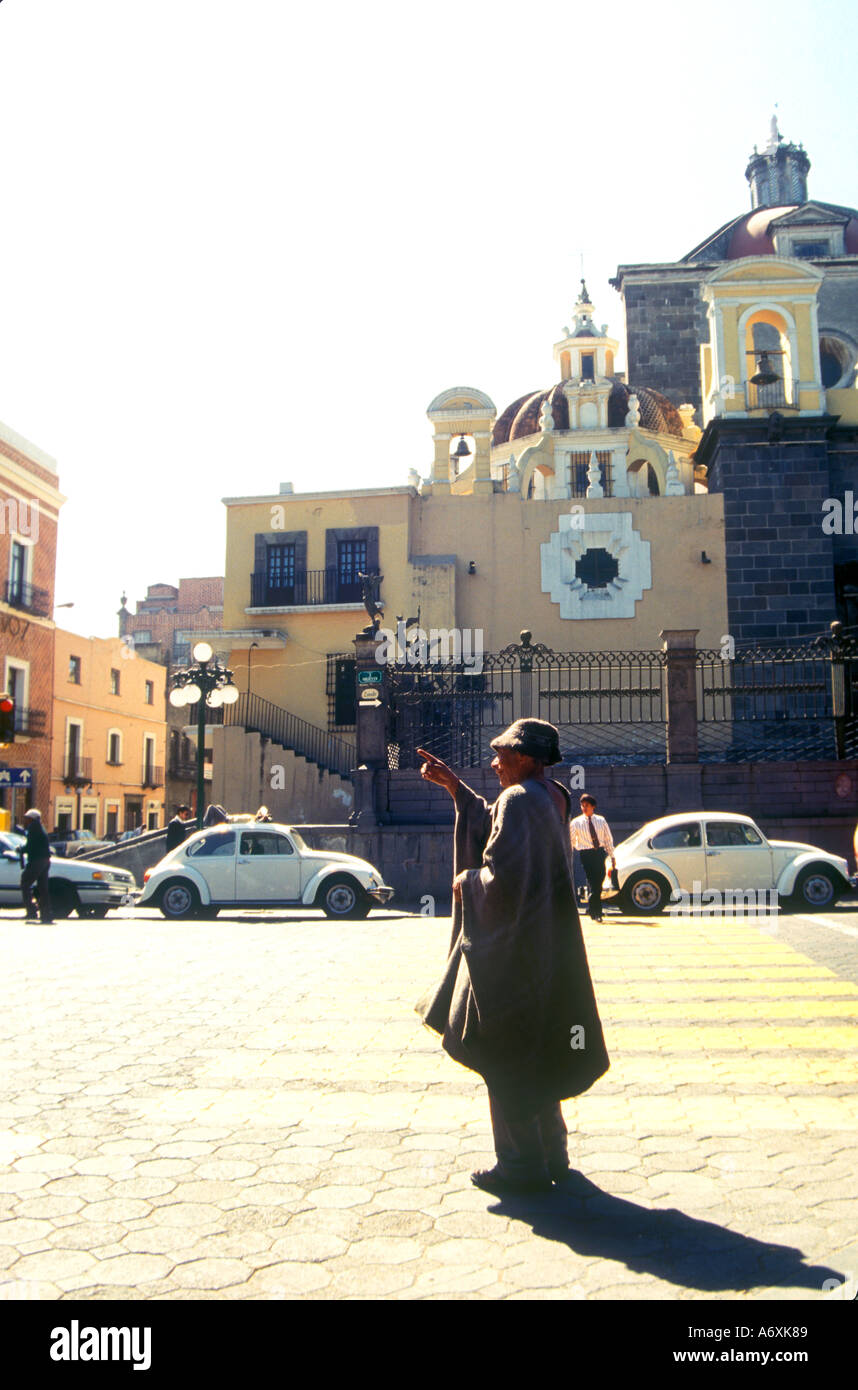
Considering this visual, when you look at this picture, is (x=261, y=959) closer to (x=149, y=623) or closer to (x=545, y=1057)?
(x=545, y=1057)

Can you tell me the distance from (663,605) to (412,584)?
5932 millimetres

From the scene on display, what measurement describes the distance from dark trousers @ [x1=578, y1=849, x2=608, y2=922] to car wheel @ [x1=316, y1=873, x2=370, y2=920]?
3.35m

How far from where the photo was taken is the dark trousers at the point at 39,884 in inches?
623

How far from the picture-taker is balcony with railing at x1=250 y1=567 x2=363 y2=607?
2747 centimetres

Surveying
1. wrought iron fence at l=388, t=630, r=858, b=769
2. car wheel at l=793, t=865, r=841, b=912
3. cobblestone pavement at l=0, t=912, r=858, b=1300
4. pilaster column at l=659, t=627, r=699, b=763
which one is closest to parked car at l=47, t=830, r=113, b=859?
wrought iron fence at l=388, t=630, r=858, b=769

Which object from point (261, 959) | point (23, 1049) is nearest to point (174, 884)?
point (261, 959)

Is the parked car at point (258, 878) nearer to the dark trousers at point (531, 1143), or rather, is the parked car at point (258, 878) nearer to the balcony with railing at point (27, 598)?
the dark trousers at point (531, 1143)

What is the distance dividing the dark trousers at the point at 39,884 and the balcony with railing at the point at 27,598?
19.9 meters

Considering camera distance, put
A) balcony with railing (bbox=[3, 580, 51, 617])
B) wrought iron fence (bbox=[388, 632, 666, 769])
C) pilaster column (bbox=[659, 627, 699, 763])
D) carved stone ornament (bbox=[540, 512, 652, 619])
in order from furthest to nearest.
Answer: balcony with railing (bbox=[3, 580, 51, 617]), carved stone ornament (bbox=[540, 512, 652, 619]), wrought iron fence (bbox=[388, 632, 666, 769]), pilaster column (bbox=[659, 627, 699, 763])

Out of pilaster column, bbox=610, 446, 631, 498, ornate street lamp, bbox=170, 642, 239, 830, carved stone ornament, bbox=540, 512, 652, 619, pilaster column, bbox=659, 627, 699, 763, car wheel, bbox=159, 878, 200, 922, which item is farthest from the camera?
pilaster column, bbox=610, 446, 631, 498

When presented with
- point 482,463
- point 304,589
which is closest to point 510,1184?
point 304,589

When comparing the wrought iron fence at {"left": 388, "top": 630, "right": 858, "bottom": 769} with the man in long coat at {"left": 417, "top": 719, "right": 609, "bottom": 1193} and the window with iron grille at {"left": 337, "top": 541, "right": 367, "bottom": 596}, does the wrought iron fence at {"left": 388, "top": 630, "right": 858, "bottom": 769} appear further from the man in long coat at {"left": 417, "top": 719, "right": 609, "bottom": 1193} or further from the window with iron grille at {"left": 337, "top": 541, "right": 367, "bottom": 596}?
the man in long coat at {"left": 417, "top": 719, "right": 609, "bottom": 1193}

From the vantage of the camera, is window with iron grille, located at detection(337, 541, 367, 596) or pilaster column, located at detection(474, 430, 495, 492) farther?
pilaster column, located at detection(474, 430, 495, 492)

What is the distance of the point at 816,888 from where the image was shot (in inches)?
585
